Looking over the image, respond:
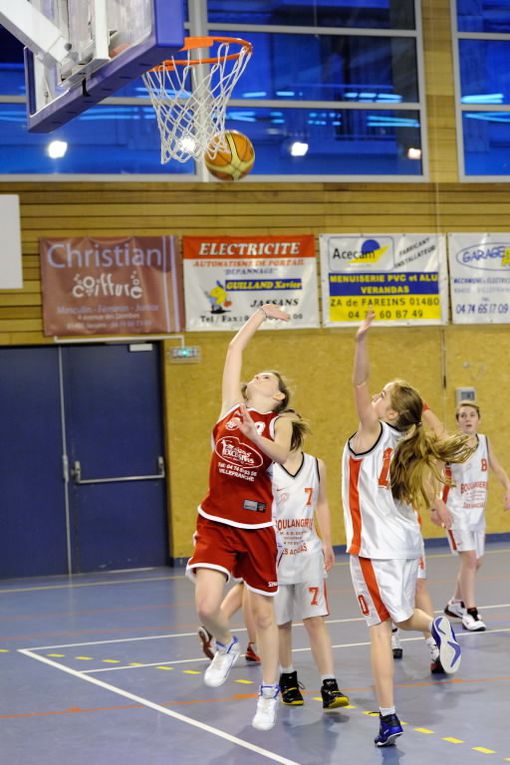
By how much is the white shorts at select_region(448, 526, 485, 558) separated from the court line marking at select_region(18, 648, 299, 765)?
3.04 meters

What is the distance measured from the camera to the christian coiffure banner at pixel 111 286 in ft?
43.7

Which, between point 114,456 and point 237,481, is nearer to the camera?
point 237,481

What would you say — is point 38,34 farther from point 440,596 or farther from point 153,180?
point 153,180

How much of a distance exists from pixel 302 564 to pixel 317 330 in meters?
7.73

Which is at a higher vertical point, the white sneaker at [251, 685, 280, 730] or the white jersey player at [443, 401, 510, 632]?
the white jersey player at [443, 401, 510, 632]

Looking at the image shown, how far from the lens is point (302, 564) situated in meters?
6.72

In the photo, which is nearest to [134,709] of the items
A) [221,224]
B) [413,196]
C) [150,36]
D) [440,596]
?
[150,36]

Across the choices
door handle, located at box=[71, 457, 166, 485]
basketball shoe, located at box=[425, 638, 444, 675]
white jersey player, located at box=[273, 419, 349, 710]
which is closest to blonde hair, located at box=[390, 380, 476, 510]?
white jersey player, located at box=[273, 419, 349, 710]

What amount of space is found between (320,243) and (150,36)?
9002 millimetres

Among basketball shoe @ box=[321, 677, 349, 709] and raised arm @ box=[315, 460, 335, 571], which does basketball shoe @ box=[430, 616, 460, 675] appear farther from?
raised arm @ box=[315, 460, 335, 571]

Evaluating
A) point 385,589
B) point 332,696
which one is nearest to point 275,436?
point 385,589

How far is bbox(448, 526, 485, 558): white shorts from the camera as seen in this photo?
8.93 meters

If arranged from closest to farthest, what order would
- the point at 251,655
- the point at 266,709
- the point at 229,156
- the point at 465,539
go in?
the point at 266,709, the point at 251,655, the point at 465,539, the point at 229,156

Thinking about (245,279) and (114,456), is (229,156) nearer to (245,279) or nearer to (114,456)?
(245,279)
